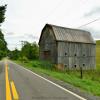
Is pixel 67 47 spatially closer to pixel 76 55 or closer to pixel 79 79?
pixel 76 55

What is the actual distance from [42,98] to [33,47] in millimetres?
59795

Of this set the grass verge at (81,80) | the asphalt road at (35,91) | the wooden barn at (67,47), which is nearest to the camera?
the asphalt road at (35,91)

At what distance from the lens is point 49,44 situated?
130 feet

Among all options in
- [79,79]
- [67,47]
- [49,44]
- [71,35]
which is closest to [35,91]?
[79,79]

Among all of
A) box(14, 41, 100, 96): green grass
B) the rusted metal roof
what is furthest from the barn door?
the rusted metal roof

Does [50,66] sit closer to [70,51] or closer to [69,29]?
[70,51]

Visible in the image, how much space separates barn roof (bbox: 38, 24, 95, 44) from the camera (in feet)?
124

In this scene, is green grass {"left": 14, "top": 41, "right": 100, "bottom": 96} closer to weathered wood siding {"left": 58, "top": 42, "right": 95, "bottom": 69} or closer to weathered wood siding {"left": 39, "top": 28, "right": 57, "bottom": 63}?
weathered wood siding {"left": 39, "top": 28, "right": 57, "bottom": 63}

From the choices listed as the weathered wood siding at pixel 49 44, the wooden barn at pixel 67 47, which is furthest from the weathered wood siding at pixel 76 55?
the weathered wood siding at pixel 49 44

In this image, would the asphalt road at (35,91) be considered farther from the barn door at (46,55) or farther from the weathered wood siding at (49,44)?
the barn door at (46,55)

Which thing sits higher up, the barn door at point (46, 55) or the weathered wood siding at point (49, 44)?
the weathered wood siding at point (49, 44)

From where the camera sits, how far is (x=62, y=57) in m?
Answer: 37.8

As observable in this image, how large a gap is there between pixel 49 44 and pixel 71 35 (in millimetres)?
4686

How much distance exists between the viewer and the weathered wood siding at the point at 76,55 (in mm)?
37772
